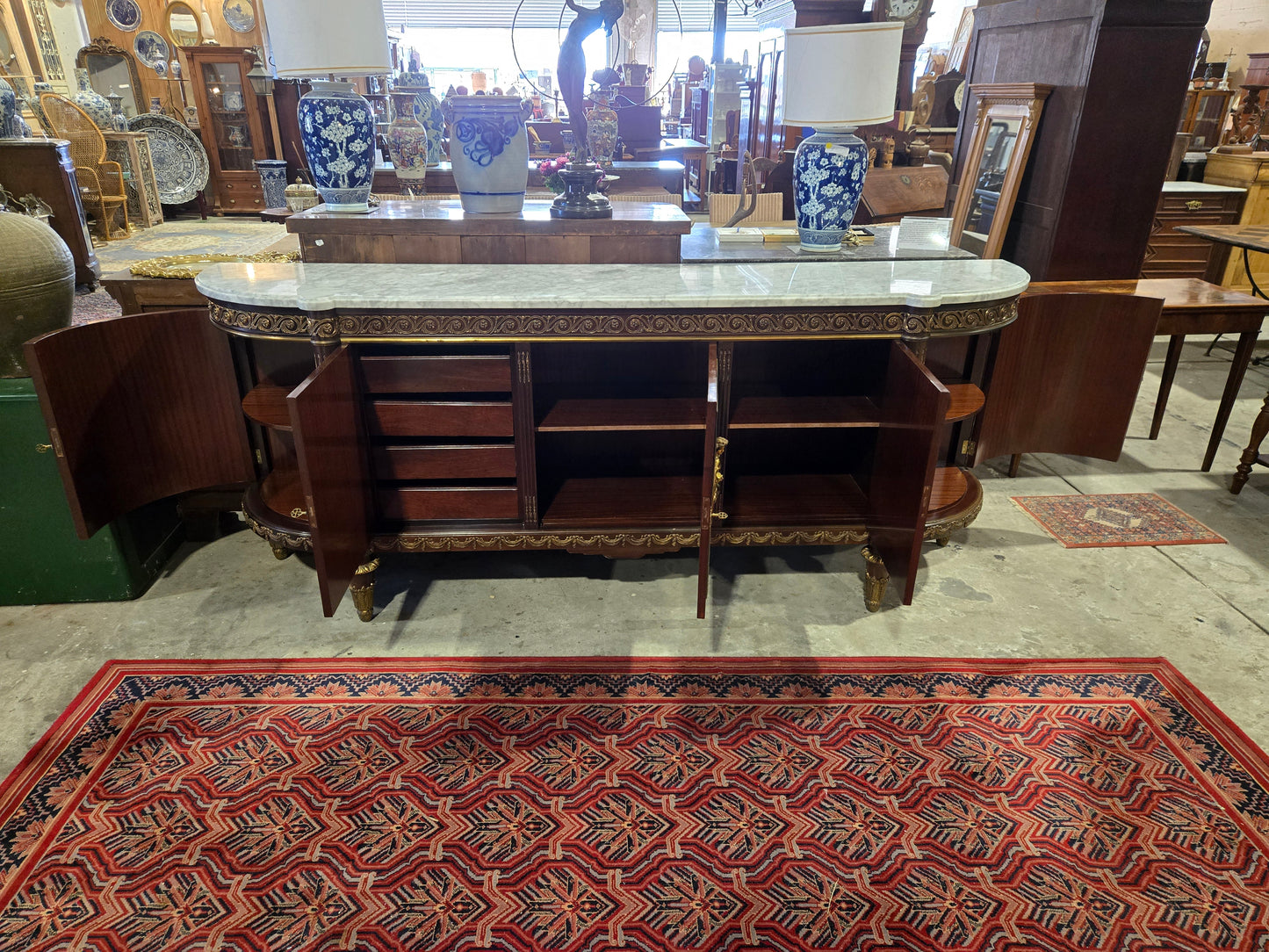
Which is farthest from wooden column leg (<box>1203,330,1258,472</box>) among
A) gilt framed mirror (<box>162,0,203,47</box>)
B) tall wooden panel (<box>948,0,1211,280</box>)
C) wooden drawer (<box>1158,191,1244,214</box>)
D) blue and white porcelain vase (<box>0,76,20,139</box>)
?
gilt framed mirror (<box>162,0,203,47</box>)

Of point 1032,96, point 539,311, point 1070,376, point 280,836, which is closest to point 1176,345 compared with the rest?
point 1070,376

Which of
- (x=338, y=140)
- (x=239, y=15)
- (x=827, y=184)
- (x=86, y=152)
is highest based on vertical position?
(x=239, y=15)

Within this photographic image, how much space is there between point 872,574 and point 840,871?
92 cm

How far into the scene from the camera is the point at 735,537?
2287 mm

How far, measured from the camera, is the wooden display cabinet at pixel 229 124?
8086 mm

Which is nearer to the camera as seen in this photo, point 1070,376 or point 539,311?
point 539,311

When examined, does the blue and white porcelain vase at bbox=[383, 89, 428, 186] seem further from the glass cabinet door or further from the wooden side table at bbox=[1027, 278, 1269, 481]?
the glass cabinet door

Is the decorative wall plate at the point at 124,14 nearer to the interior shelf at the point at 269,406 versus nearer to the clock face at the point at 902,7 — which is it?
the clock face at the point at 902,7

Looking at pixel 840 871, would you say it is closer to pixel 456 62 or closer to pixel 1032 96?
pixel 1032 96

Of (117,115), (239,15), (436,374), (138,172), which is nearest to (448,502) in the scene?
(436,374)

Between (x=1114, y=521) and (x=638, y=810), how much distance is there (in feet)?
7.05

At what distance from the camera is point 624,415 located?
2.22m

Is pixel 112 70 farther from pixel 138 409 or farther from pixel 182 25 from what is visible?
pixel 138 409

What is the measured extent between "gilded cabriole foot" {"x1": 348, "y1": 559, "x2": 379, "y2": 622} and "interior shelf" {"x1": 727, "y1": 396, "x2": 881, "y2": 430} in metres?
1.08
